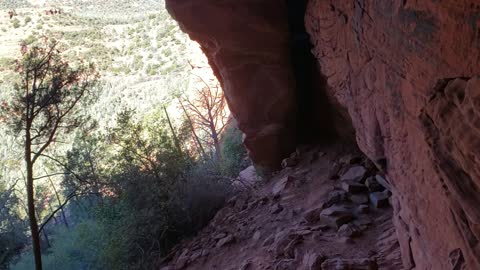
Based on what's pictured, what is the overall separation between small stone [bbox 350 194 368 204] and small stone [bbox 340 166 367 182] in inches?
16.9

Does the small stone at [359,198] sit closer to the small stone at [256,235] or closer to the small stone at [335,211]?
the small stone at [335,211]

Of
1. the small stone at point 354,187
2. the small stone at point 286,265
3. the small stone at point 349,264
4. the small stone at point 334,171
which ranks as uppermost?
the small stone at point 334,171

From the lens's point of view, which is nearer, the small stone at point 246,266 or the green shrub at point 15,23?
the small stone at point 246,266

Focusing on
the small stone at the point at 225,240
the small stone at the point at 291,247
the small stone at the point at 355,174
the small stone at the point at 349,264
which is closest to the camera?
the small stone at the point at 349,264

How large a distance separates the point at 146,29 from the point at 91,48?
7.85 metres

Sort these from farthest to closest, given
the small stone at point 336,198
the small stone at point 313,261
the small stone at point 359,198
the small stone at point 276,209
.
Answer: the small stone at point 276,209
the small stone at point 336,198
the small stone at point 359,198
the small stone at point 313,261

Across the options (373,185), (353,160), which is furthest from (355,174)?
(353,160)

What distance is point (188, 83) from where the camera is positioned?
29.5m

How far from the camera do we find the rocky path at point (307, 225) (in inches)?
225

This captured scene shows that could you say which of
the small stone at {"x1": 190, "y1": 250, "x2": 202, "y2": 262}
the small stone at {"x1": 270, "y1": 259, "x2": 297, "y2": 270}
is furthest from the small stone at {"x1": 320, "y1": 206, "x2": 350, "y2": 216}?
the small stone at {"x1": 190, "y1": 250, "x2": 202, "y2": 262}

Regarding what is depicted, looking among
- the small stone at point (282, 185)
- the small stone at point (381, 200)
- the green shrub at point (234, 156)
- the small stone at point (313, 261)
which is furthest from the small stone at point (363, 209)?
the green shrub at point (234, 156)

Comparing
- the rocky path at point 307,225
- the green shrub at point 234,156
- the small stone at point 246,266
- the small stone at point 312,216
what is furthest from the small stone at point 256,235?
the green shrub at point 234,156

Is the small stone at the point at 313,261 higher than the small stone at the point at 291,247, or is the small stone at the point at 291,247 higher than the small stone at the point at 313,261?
the small stone at the point at 291,247

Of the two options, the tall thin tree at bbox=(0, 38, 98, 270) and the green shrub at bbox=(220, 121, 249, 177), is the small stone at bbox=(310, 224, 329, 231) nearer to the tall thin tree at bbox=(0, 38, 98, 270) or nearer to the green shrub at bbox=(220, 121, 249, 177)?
the tall thin tree at bbox=(0, 38, 98, 270)
